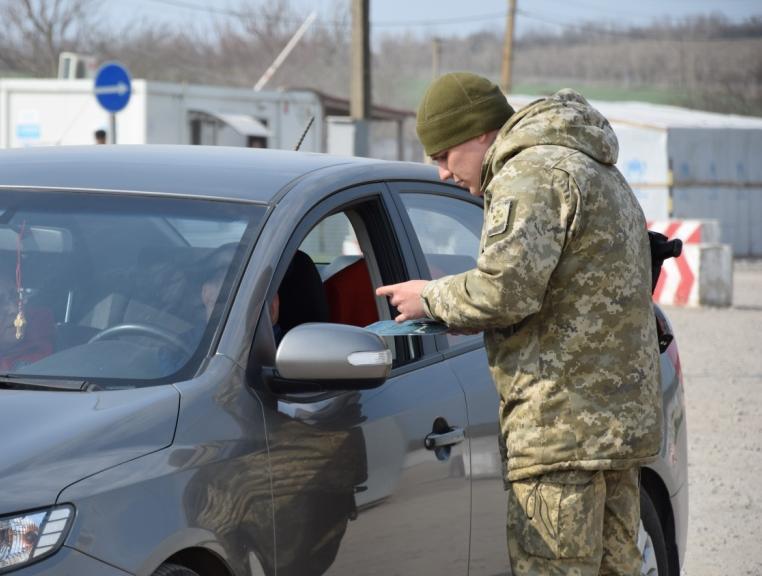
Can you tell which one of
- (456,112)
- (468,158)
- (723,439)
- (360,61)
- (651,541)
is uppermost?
(360,61)

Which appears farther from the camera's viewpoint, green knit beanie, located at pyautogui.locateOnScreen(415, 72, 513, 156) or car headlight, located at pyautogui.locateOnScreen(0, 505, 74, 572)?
green knit beanie, located at pyautogui.locateOnScreen(415, 72, 513, 156)

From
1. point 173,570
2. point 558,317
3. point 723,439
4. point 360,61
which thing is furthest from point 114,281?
point 360,61

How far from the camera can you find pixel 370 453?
358 centimetres

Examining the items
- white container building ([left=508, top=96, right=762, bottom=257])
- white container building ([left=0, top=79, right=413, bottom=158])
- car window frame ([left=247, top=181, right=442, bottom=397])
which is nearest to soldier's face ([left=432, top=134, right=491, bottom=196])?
car window frame ([left=247, top=181, right=442, bottom=397])

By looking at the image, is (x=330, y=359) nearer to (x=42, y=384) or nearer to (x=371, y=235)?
(x=42, y=384)

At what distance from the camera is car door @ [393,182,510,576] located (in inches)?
159

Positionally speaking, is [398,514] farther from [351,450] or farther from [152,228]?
[152,228]

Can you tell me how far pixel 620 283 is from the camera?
343 cm

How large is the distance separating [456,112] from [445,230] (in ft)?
3.83

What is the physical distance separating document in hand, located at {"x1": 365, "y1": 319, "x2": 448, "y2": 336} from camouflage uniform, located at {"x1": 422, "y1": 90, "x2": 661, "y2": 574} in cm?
12

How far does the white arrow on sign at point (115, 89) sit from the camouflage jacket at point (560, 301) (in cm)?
1260

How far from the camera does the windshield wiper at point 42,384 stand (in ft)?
10.4

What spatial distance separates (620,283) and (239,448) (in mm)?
1013

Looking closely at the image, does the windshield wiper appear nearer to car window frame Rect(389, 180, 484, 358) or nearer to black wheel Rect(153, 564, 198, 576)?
black wheel Rect(153, 564, 198, 576)
